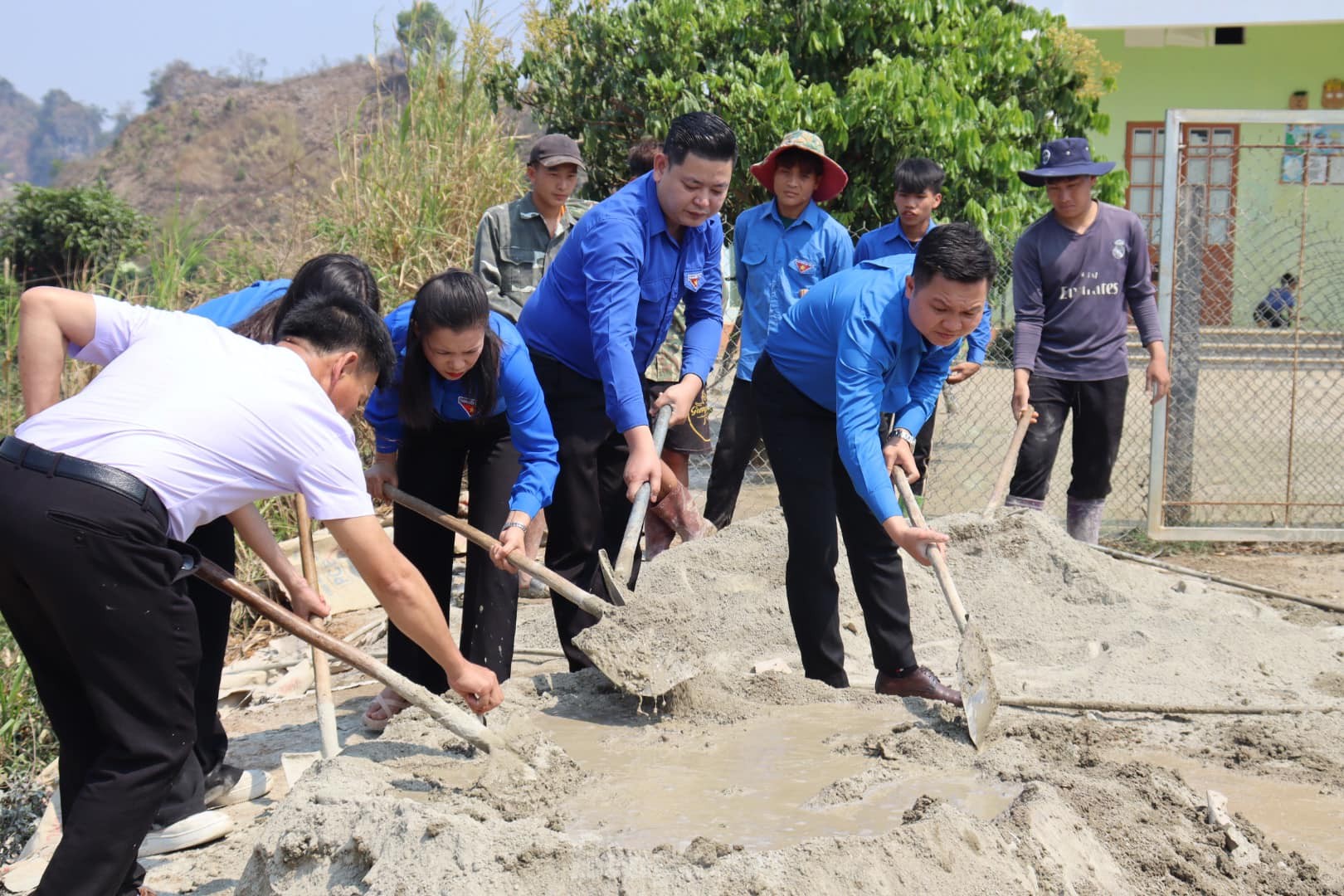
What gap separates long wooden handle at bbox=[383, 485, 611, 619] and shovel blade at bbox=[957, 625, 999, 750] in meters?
1.09

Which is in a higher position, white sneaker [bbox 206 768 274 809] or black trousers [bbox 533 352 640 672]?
black trousers [bbox 533 352 640 672]

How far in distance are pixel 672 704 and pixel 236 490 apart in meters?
1.61

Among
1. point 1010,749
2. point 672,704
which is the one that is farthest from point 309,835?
point 1010,749

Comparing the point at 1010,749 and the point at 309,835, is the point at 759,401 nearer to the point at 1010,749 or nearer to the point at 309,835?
the point at 1010,749

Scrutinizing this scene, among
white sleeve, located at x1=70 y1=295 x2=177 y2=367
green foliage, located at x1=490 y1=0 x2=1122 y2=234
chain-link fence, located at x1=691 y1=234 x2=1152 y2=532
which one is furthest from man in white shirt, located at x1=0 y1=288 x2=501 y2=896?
green foliage, located at x1=490 y1=0 x2=1122 y2=234

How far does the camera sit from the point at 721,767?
3285 millimetres

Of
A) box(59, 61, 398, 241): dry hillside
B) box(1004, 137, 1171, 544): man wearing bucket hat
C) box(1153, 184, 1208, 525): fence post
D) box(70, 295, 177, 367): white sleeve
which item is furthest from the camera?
box(59, 61, 398, 241): dry hillside

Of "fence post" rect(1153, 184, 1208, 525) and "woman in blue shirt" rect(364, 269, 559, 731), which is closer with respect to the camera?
"woman in blue shirt" rect(364, 269, 559, 731)

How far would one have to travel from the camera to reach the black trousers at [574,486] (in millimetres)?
4047

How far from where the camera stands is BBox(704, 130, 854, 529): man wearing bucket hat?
545cm

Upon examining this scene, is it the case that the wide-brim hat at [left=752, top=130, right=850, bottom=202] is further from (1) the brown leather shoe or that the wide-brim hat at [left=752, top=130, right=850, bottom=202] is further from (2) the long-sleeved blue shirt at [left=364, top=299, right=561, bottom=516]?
(1) the brown leather shoe

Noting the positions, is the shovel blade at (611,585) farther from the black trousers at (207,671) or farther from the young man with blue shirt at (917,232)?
the young man with blue shirt at (917,232)

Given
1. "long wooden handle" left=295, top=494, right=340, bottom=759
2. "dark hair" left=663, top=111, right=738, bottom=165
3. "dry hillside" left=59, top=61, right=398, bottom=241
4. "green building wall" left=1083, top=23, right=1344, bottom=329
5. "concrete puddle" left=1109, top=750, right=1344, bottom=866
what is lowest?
"concrete puddle" left=1109, top=750, right=1344, bottom=866


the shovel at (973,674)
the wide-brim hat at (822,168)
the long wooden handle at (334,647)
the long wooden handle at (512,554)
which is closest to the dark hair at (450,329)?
the long wooden handle at (512,554)
